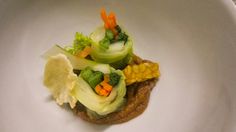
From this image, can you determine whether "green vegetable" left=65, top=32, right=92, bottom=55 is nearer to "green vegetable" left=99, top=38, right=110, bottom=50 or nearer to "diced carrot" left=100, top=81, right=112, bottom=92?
"green vegetable" left=99, top=38, right=110, bottom=50

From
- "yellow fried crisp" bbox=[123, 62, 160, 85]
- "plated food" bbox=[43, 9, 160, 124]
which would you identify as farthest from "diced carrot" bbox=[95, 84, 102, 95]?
"yellow fried crisp" bbox=[123, 62, 160, 85]

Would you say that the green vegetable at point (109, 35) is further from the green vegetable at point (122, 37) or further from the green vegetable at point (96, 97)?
the green vegetable at point (96, 97)

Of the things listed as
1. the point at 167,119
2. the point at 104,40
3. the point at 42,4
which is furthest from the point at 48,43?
the point at 167,119

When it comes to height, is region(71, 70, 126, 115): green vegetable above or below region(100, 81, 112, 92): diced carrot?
below

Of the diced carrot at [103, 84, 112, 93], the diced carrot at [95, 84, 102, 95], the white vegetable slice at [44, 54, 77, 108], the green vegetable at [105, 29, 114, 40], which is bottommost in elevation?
the white vegetable slice at [44, 54, 77, 108]

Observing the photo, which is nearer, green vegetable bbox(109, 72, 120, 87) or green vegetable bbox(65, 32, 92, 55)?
Result: green vegetable bbox(109, 72, 120, 87)

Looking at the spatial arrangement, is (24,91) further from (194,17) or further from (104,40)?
(194,17)

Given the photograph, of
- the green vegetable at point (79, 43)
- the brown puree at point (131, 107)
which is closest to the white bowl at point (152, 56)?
the brown puree at point (131, 107)
